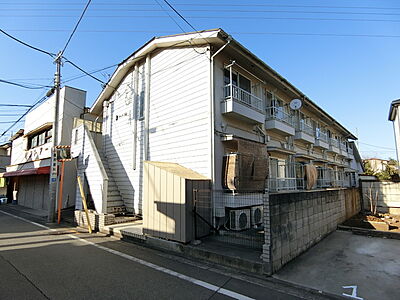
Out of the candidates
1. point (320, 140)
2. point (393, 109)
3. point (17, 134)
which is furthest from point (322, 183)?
point (17, 134)

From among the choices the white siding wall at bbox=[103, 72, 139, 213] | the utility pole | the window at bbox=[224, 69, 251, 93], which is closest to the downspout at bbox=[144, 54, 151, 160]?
the white siding wall at bbox=[103, 72, 139, 213]

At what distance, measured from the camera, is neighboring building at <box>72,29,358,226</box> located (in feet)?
25.7

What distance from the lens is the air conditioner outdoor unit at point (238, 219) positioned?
728cm

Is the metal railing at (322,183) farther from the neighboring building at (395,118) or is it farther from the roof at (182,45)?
the neighboring building at (395,118)

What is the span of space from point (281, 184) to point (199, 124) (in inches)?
219

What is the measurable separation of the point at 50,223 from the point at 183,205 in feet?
27.0

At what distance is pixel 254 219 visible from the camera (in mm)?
7934

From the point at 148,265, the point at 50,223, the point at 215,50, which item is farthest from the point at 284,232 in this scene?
the point at 50,223

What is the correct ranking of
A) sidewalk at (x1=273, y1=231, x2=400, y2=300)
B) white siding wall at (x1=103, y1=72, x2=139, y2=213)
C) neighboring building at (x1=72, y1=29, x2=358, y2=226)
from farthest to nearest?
1. white siding wall at (x1=103, y1=72, x2=139, y2=213)
2. neighboring building at (x1=72, y1=29, x2=358, y2=226)
3. sidewalk at (x1=273, y1=231, x2=400, y2=300)

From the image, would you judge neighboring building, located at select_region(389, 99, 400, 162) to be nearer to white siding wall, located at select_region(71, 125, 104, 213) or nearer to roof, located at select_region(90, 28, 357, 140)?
roof, located at select_region(90, 28, 357, 140)

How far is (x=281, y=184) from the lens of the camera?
35.4 feet

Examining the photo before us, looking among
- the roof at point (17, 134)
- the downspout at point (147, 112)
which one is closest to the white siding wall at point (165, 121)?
the downspout at point (147, 112)

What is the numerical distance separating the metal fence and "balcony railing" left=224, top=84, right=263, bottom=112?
3603 mm

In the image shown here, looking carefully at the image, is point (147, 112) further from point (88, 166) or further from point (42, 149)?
point (42, 149)
